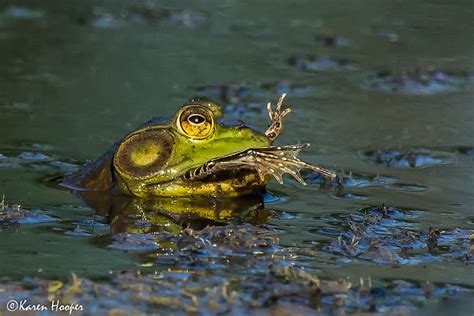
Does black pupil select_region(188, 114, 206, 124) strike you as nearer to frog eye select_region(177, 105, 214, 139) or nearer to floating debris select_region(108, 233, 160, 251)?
frog eye select_region(177, 105, 214, 139)

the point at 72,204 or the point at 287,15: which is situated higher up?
the point at 287,15

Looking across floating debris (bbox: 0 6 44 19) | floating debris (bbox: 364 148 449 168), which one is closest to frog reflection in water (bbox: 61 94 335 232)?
floating debris (bbox: 364 148 449 168)

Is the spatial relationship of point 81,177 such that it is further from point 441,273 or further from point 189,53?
point 189,53

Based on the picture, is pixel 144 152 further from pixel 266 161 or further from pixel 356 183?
pixel 356 183

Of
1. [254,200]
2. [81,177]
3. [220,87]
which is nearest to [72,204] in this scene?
[81,177]

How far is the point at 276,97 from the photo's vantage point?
36.6 feet

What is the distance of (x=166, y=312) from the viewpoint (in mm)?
5457

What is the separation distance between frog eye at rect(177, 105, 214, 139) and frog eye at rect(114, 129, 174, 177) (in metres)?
0.13

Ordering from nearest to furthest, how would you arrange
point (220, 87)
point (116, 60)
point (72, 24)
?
point (220, 87), point (116, 60), point (72, 24)

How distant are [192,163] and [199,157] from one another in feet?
0.21

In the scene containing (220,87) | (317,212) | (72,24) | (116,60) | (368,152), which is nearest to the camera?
(317,212)

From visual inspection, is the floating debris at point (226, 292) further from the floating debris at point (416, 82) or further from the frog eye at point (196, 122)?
the floating debris at point (416, 82)

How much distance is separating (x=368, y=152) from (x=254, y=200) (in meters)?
1.83

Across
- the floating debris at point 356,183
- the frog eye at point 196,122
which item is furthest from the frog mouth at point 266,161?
the floating debris at point 356,183
